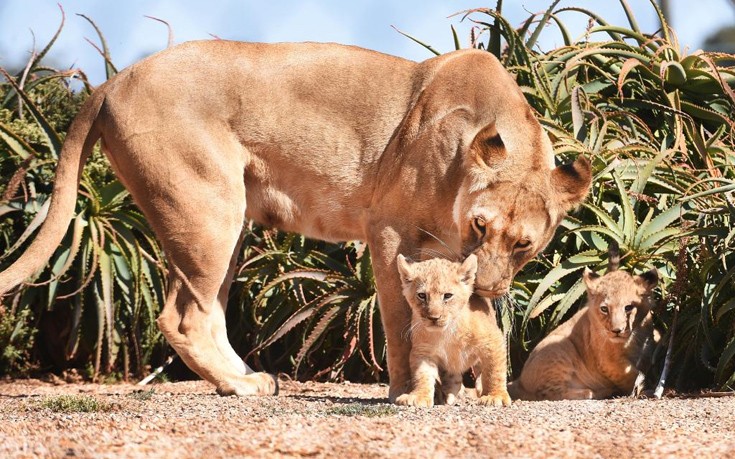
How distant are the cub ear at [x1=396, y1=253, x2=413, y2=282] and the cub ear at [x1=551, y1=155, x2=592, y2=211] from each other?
3.32 feet

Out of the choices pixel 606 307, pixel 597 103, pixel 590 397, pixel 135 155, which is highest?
pixel 597 103

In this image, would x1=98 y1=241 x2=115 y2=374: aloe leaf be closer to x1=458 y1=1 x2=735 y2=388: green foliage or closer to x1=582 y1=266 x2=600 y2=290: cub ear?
x1=458 y1=1 x2=735 y2=388: green foliage

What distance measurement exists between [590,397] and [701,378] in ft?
3.11

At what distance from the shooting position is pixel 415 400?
19.0ft

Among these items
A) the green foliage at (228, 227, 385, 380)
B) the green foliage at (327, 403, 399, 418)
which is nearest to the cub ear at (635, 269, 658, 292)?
the green foliage at (228, 227, 385, 380)

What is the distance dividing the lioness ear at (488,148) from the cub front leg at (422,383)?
116 cm

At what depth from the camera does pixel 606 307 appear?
673 cm

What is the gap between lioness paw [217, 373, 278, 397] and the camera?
6602 mm

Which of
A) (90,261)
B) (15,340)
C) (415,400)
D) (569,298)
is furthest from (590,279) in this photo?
(15,340)

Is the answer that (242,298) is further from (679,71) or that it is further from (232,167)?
(679,71)

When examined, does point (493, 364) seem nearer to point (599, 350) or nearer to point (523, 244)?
point (523, 244)

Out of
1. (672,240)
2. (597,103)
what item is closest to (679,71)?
(597,103)

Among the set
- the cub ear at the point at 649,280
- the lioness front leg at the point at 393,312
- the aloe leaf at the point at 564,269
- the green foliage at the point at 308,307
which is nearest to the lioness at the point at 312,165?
the lioness front leg at the point at 393,312

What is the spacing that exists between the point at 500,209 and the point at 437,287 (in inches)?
25.1
